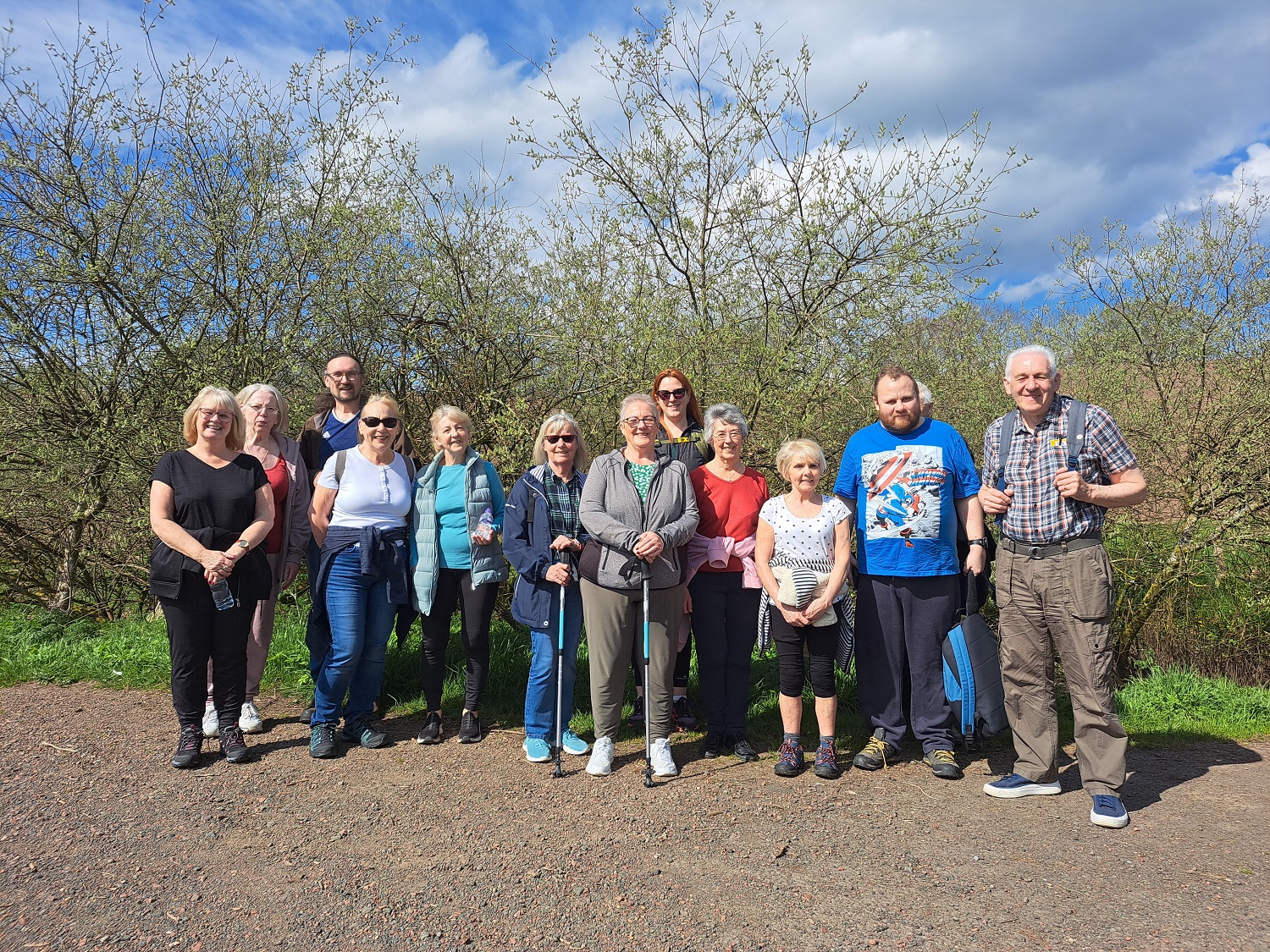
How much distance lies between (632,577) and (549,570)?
0.47 metres

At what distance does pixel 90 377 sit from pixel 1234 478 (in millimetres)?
9237

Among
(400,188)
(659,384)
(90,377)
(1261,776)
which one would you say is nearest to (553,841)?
(659,384)

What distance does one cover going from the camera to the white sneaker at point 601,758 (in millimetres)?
4227

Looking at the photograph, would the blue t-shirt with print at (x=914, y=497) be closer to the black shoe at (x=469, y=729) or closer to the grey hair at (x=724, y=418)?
the grey hair at (x=724, y=418)

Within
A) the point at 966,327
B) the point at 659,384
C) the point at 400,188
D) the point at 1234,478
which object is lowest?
the point at 1234,478

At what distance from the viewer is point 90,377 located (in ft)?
22.6

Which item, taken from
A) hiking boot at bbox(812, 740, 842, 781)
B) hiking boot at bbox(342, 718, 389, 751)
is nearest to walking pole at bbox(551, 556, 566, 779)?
hiking boot at bbox(342, 718, 389, 751)

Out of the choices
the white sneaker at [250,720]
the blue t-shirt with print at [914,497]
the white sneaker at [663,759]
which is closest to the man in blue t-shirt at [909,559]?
the blue t-shirt with print at [914,497]

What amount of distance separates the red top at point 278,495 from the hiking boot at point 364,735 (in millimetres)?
1089

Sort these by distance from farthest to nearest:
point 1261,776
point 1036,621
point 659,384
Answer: point 659,384
point 1261,776
point 1036,621

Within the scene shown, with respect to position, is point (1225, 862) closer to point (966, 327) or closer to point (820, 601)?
point (820, 601)

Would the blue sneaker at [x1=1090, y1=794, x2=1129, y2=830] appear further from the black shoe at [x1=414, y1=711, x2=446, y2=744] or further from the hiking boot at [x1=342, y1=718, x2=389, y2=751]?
the hiking boot at [x1=342, y1=718, x2=389, y2=751]

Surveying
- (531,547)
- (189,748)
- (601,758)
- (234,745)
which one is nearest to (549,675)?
(601,758)

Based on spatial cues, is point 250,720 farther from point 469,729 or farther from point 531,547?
point 531,547
